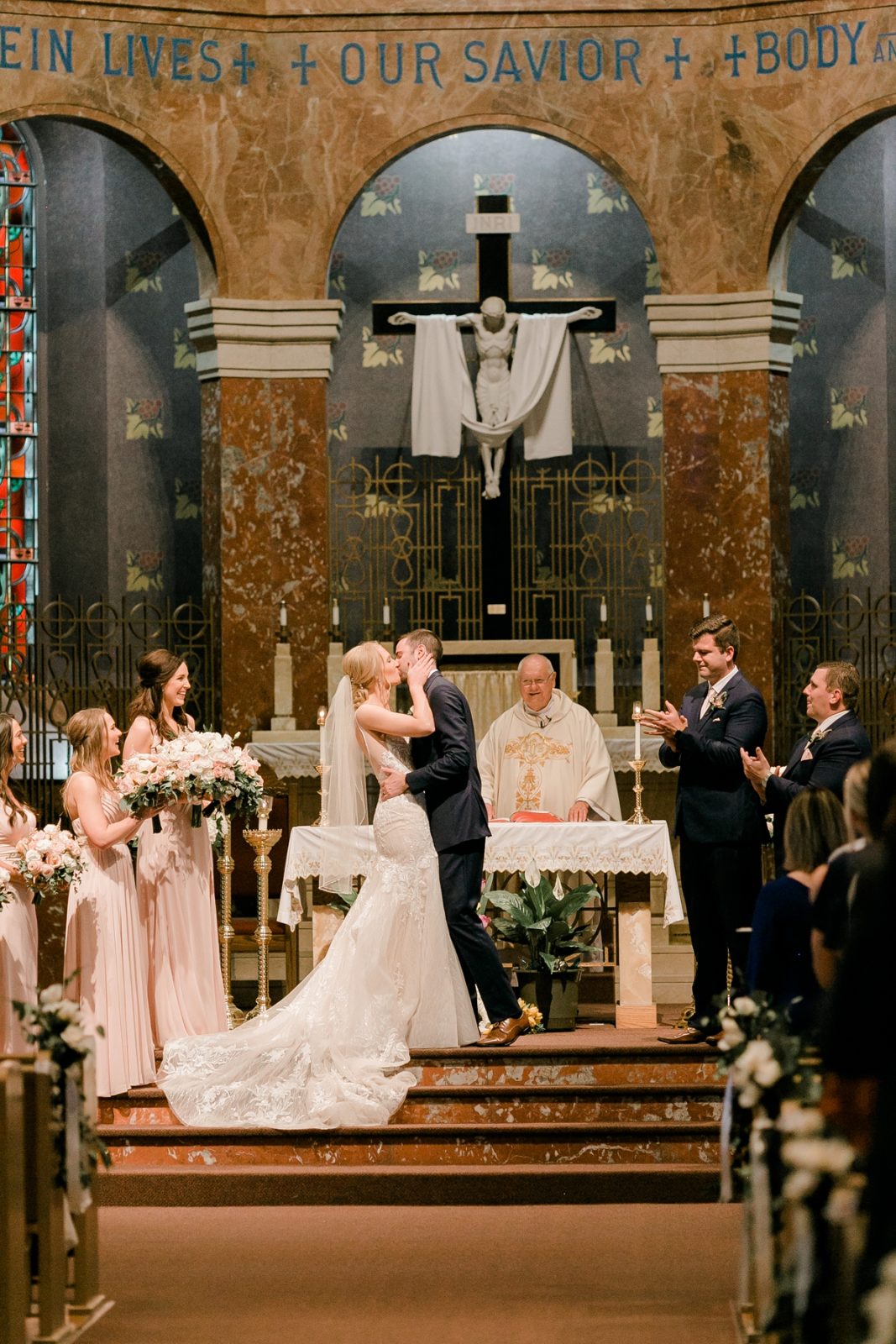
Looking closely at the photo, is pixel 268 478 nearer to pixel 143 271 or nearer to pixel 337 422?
pixel 337 422

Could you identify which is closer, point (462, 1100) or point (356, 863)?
point (462, 1100)

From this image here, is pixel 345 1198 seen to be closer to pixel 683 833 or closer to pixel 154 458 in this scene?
pixel 683 833

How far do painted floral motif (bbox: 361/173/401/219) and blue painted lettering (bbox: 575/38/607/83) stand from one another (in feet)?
6.38

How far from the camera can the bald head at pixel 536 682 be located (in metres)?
9.78

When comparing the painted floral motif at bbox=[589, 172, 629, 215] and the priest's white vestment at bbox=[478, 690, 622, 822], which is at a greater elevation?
the painted floral motif at bbox=[589, 172, 629, 215]

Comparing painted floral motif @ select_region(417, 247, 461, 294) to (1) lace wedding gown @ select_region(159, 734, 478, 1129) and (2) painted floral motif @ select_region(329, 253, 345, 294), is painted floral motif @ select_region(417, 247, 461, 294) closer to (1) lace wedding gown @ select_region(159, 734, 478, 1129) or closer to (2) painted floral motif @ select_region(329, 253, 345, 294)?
(2) painted floral motif @ select_region(329, 253, 345, 294)

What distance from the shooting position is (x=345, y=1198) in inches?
290

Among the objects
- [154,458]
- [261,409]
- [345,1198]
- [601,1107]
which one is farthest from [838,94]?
[345,1198]

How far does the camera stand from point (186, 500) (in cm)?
1316

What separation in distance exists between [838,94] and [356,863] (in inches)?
231

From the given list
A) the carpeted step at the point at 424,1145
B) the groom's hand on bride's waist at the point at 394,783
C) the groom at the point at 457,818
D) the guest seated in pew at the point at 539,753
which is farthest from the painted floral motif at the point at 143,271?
the carpeted step at the point at 424,1145

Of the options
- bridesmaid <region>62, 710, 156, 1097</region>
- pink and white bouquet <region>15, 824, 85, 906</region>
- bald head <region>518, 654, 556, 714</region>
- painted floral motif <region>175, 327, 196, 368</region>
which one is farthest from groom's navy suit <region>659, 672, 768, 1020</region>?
painted floral motif <region>175, 327, 196, 368</region>

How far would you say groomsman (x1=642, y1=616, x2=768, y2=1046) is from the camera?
26.6 feet

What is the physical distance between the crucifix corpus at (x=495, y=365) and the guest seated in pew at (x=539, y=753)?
258 centimetres
